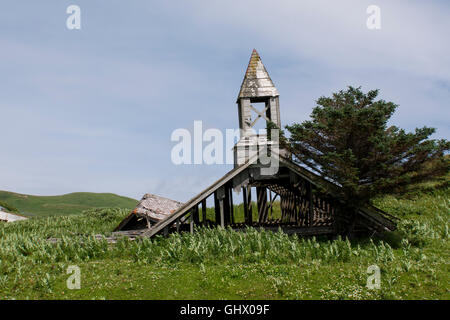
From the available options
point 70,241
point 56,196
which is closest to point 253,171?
point 70,241

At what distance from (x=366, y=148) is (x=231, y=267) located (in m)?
6.98

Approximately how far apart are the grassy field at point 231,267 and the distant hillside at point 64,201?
156 feet

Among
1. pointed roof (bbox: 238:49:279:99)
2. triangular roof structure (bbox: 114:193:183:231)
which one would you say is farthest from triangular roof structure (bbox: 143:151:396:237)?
triangular roof structure (bbox: 114:193:183:231)

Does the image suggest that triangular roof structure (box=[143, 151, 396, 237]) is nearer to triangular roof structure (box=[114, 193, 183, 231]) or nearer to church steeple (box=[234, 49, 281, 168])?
church steeple (box=[234, 49, 281, 168])

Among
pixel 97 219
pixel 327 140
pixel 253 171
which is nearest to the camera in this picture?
pixel 327 140

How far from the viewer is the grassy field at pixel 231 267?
11.5m

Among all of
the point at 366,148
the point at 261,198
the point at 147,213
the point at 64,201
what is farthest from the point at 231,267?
the point at 64,201

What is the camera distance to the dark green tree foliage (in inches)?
586

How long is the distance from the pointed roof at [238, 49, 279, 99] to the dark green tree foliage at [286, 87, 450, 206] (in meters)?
3.01

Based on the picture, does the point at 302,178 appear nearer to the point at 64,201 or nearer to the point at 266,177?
the point at 266,177

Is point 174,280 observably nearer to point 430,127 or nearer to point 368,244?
point 368,244

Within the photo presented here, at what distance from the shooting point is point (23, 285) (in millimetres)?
12578
